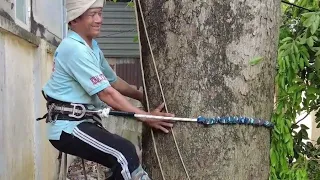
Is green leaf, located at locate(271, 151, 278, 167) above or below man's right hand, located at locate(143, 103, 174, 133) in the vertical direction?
below

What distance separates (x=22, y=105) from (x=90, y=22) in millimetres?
2962

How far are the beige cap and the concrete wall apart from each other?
1909mm

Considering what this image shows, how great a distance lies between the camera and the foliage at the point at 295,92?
2785 mm

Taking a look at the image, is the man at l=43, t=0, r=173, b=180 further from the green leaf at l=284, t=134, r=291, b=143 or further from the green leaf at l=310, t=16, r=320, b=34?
the green leaf at l=310, t=16, r=320, b=34

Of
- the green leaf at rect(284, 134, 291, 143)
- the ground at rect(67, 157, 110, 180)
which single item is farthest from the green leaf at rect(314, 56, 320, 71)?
the ground at rect(67, 157, 110, 180)

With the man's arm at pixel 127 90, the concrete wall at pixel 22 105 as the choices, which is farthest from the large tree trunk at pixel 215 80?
the concrete wall at pixel 22 105

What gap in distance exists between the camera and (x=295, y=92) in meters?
2.97

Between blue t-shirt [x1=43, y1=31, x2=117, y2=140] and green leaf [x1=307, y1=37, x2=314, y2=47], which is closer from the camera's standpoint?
blue t-shirt [x1=43, y1=31, x2=117, y2=140]

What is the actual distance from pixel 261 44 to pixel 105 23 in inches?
331

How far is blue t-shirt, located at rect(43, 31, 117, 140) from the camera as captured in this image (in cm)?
269

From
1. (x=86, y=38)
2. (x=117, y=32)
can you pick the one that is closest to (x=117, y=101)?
(x=86, y=38)

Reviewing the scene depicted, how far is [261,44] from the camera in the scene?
2484 mm

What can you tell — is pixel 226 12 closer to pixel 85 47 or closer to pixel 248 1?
pixel 248 1

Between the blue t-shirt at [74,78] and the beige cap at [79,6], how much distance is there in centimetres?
11
